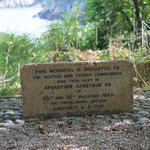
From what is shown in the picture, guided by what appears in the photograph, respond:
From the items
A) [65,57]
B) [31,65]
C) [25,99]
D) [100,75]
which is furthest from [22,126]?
[65,57]

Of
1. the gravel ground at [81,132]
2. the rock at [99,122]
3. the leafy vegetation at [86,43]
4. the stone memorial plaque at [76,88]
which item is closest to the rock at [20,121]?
the gravel ground at [81,132]

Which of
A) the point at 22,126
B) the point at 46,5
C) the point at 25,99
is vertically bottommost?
the point at 22,126

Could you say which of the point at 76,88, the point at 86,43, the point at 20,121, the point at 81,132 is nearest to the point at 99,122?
the point at 81,132

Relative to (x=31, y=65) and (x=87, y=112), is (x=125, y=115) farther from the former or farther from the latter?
(x=31, y=65)

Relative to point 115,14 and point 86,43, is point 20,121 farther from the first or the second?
point 115,14

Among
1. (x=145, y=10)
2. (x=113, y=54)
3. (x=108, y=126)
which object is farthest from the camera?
(x=145, y=10)

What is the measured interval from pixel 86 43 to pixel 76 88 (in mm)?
5782

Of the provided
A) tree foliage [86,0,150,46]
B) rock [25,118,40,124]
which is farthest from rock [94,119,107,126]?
tree foliage [86,0,150,46]

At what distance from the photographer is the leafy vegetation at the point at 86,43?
19.2 feet

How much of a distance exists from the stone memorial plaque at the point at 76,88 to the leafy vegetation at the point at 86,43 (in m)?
1.25

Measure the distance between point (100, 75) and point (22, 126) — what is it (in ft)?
3.81

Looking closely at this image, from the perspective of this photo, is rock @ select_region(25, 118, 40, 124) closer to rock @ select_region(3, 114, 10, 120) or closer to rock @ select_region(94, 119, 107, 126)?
rock @ select_region(3, 114, 10, 120)

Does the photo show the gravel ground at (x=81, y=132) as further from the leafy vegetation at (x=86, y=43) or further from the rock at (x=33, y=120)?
the leafy vegetation at (x=86, y=43)

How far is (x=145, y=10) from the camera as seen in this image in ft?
32.5
